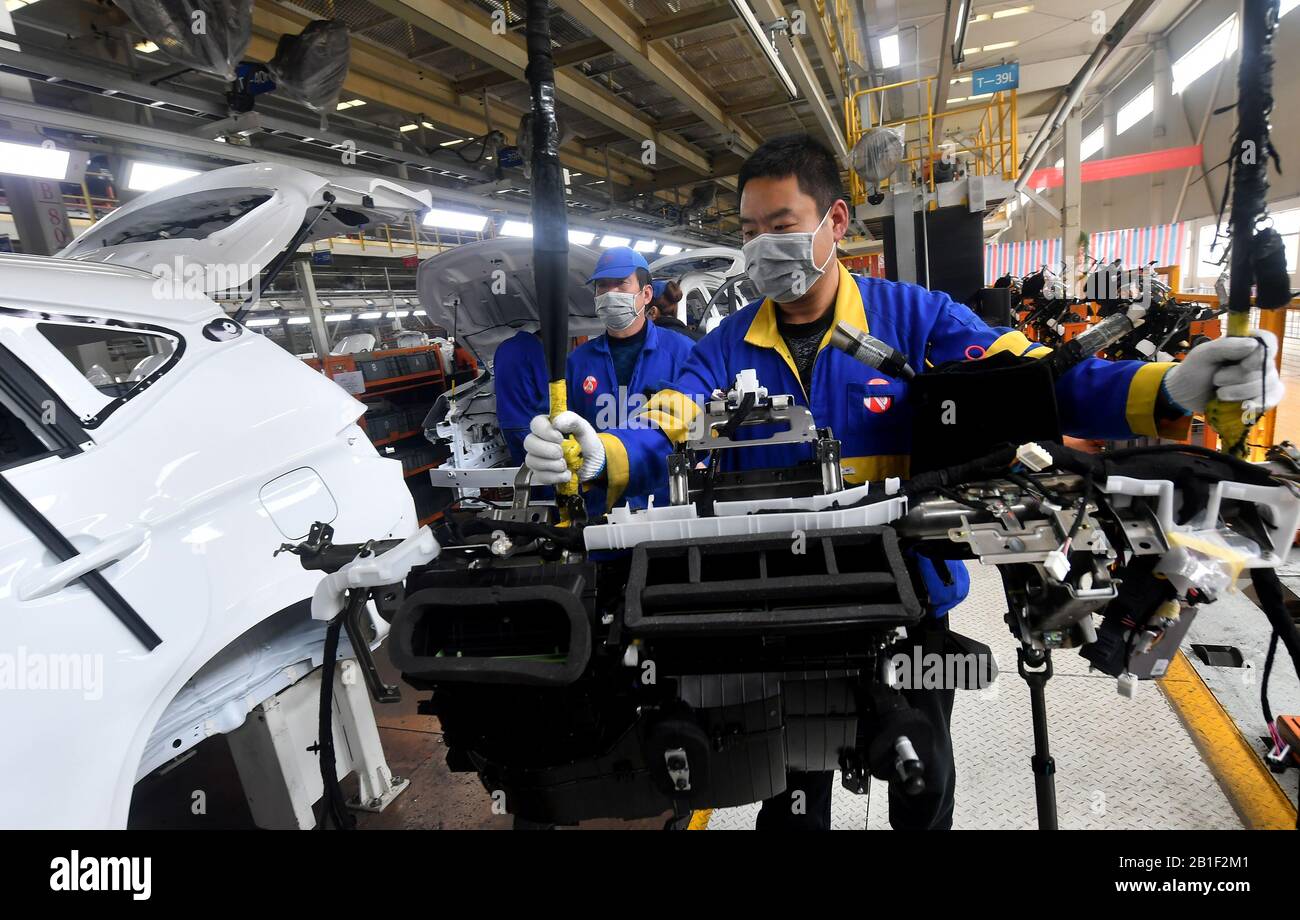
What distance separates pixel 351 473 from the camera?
2311mm

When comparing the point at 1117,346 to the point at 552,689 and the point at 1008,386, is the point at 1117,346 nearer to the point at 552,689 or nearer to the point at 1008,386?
the point at 1008,386

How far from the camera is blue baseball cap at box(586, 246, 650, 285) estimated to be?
124 inches

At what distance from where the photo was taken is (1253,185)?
0.94 metres

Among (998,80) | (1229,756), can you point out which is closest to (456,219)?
(998,80)

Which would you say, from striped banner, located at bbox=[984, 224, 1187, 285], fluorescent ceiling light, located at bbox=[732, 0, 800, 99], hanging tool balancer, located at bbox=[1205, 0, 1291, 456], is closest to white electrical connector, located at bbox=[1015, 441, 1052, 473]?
hanging tool balancer, located at bbox=[1205, 0, 1291, 456]

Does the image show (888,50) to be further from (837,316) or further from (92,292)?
(92,292)

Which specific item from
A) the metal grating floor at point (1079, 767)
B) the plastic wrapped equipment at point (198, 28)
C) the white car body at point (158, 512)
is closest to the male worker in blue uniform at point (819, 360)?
the metal grating floor at point (1079, 767)

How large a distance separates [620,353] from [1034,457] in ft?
8.11

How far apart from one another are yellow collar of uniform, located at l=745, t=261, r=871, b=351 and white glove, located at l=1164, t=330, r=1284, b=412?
707 millimetres

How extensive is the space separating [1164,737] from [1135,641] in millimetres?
2003

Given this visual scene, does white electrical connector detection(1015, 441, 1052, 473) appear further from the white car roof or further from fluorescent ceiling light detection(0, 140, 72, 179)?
fluorescent ceiling light detection(0, 140, 72, 179)

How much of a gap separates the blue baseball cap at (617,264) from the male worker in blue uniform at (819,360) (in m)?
1.44

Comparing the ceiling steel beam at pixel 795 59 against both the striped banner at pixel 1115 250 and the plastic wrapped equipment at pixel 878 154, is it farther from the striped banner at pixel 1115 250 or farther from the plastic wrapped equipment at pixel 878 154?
the striped banner at pixel 1115 250
